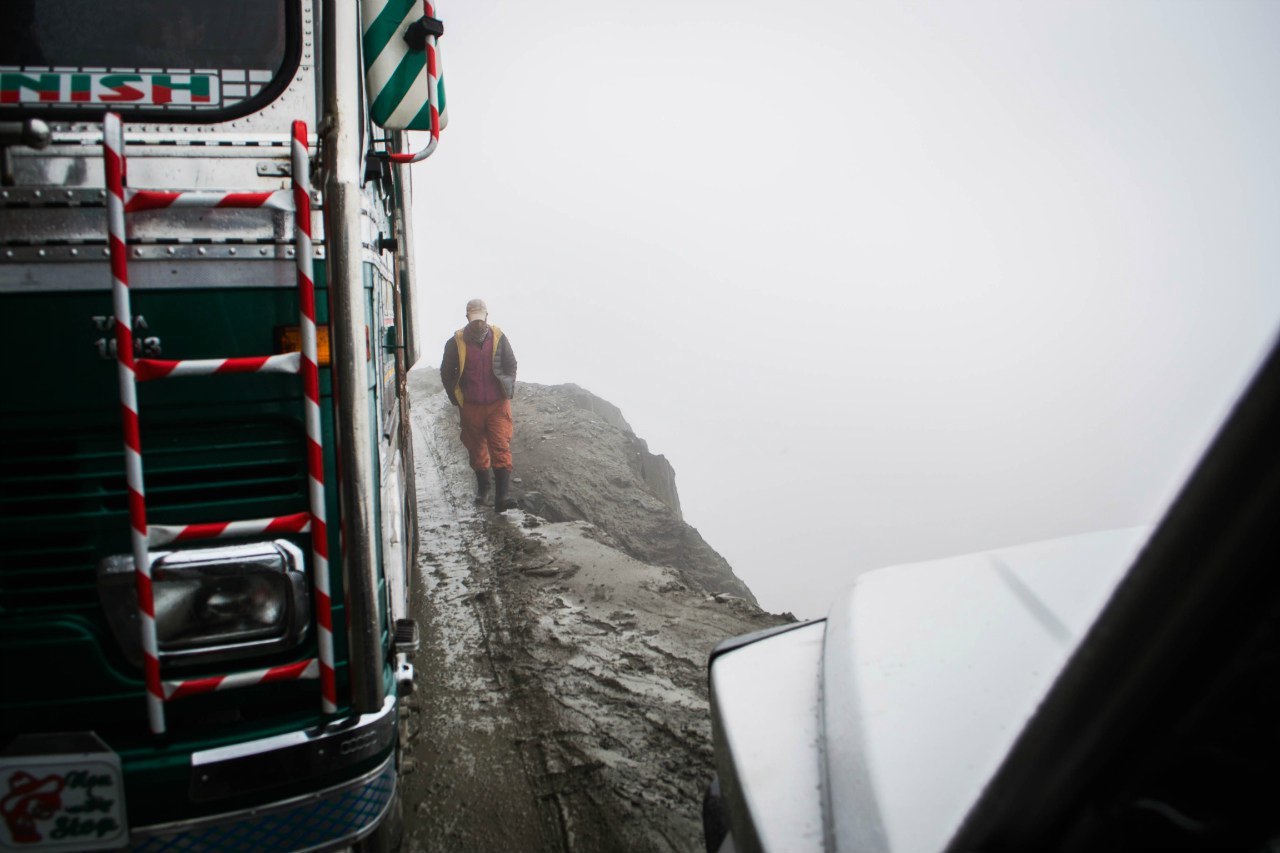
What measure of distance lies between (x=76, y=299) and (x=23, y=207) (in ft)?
0.84

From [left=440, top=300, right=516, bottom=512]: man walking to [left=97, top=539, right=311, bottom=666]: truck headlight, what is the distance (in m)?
5.33

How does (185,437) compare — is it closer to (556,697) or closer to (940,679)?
(940,679)

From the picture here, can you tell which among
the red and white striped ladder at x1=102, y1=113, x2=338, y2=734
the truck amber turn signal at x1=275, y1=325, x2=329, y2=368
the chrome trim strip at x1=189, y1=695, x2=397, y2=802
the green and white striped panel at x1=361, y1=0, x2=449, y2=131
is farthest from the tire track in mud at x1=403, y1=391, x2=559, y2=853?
the green and white striped panel at x1=361, y1=0, x2=449, y2=131

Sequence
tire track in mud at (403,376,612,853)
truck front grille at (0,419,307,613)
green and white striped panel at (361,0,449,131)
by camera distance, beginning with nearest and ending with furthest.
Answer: truck front grille at (0,419,307,613) → green and white striped panel at (361,0,449,131) → tire track in mud at (403,376,612,853)

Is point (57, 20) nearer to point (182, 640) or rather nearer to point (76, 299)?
point (76, 299)

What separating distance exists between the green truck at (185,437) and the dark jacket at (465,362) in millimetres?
5219

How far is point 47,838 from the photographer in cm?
193

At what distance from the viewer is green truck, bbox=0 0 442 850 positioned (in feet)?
6.43

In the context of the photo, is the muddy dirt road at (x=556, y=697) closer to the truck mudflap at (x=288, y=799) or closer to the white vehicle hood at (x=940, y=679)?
the truck mudflap at (x=288, y=799)

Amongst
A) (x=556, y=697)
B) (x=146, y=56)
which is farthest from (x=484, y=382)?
(x=146, y=56)

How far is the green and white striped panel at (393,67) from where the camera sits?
252 centimetres

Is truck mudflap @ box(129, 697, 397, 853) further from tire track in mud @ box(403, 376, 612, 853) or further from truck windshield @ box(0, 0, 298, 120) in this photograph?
truck windshield @ box(0, 0, 298, 120)

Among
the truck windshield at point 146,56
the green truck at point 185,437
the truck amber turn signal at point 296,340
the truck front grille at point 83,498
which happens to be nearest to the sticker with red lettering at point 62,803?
the green truck at point 185,437

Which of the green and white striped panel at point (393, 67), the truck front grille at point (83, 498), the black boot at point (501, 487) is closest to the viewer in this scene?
the truck front grille at point (83, 498)
